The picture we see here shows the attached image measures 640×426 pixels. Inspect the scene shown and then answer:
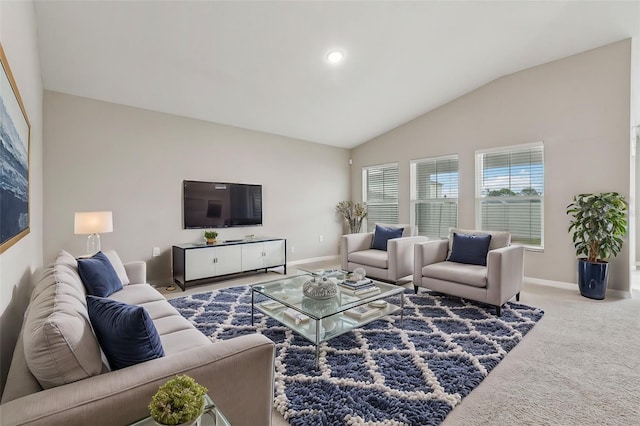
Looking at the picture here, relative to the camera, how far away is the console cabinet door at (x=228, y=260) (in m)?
4.28

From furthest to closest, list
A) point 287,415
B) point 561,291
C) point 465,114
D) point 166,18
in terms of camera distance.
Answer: point 465,114
point 561,291
point 166,18
point 287,415

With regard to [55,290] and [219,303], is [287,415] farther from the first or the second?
[219,303]

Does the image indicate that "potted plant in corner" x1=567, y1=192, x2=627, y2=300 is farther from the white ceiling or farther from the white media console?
the white media console

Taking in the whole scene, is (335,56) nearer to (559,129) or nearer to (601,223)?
(559,129)

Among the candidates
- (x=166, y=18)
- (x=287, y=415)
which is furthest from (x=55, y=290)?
(x=166, y=18)

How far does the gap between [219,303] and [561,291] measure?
417 centimetres

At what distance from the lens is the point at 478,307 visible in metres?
3.21

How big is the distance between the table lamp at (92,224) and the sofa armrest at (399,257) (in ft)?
10.7

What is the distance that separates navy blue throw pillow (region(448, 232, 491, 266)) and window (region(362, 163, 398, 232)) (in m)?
2.22

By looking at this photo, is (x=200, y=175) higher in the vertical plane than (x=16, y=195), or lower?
higher

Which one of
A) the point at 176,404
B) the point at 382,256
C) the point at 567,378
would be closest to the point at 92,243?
the point at 176,404

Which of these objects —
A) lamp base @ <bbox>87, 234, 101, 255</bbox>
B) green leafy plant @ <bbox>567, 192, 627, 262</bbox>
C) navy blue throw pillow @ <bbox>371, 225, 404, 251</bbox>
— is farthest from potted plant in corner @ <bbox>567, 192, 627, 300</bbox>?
lamp base @ <bbox>87, 234, 101, 255</bbox>

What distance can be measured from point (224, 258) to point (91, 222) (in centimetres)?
166

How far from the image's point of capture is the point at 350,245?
455cm
